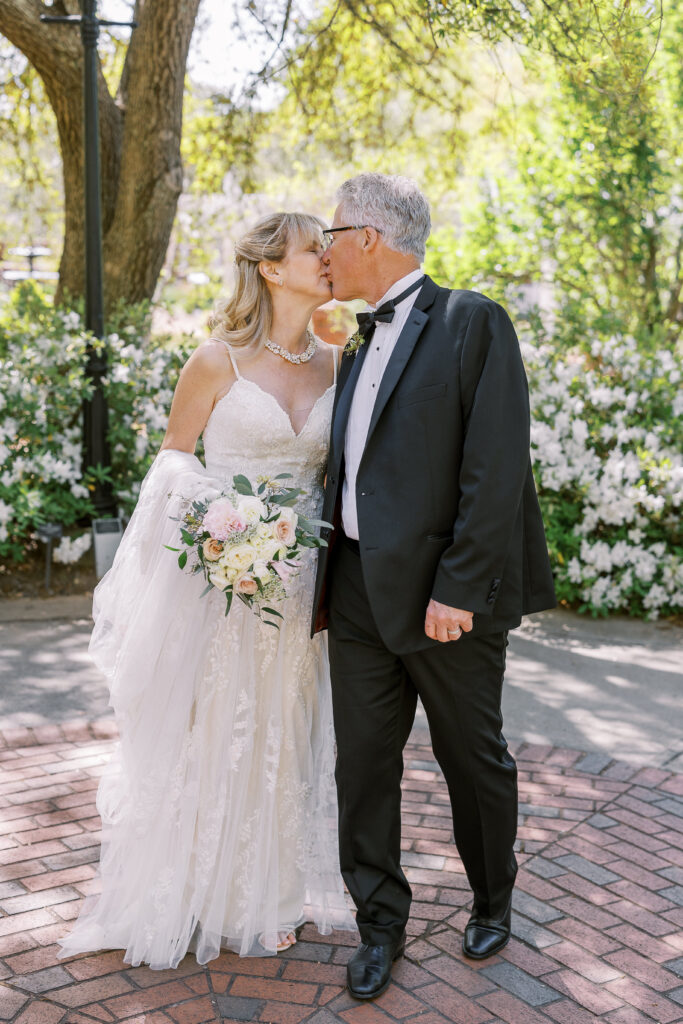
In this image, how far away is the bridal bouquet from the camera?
8.45ft

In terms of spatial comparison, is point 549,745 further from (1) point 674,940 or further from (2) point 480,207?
(2) point 480,207

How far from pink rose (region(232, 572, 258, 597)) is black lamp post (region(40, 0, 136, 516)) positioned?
421cm

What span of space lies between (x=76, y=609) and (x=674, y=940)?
166 inches

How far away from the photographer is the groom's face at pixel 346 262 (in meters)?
2.77

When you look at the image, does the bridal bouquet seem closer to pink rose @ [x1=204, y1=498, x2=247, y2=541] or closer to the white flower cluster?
pink rose @ [x1=204, y1=498, x2=247, y2=541]

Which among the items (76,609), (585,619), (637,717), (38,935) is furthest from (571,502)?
(38,935)

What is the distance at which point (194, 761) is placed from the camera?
294cm

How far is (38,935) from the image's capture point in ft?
9.61

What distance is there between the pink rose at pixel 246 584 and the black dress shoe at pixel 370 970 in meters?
1.05

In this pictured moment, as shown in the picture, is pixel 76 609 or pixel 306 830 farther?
pixel 76 609

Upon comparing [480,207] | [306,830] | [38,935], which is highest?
[480,207]

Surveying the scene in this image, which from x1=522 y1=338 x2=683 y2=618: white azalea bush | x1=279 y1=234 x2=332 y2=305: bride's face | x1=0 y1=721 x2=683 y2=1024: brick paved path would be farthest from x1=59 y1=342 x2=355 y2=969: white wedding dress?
x1=522 y1=338 x2=683 y2=618: white azalea bush

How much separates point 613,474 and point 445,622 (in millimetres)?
3866

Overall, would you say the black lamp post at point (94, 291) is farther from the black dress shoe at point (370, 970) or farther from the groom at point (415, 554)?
the black dress shoe at point (370, 970)
